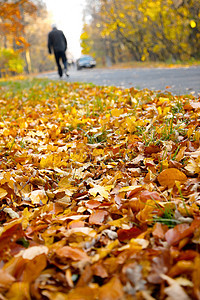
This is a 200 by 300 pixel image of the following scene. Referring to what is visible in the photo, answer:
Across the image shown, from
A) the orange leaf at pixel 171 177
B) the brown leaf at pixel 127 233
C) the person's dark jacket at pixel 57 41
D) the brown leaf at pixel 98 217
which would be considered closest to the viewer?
the brown leaf at pixel 127 233

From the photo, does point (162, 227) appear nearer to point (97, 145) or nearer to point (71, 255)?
point (71, 255)

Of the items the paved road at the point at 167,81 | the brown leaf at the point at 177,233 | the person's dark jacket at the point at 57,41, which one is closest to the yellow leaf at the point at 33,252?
the brown leaf at the point at 177,233

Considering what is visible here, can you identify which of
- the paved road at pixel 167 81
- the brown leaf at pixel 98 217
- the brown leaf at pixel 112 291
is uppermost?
the paved road at pixel 167 81

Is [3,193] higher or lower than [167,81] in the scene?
lower

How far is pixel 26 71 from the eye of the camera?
A: 33.9m

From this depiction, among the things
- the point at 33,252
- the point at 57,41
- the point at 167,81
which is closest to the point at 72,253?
the point at 33,252

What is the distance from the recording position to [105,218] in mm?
1282

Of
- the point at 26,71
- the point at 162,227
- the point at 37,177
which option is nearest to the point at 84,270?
the point at 162,227

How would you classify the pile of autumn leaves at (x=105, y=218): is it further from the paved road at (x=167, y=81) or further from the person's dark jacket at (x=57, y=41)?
the person's dark jacket at (x=57, y=41)

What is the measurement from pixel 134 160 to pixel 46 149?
0.87 metres

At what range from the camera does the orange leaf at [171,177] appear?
1.45 metres

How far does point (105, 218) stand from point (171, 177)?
0.47 metres

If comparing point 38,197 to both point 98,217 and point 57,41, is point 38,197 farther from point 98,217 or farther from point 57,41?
point 57,41

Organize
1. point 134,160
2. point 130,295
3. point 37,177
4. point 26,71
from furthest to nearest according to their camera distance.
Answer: point 26,71 → point 134,160 → point 37,177 → point 130,295
